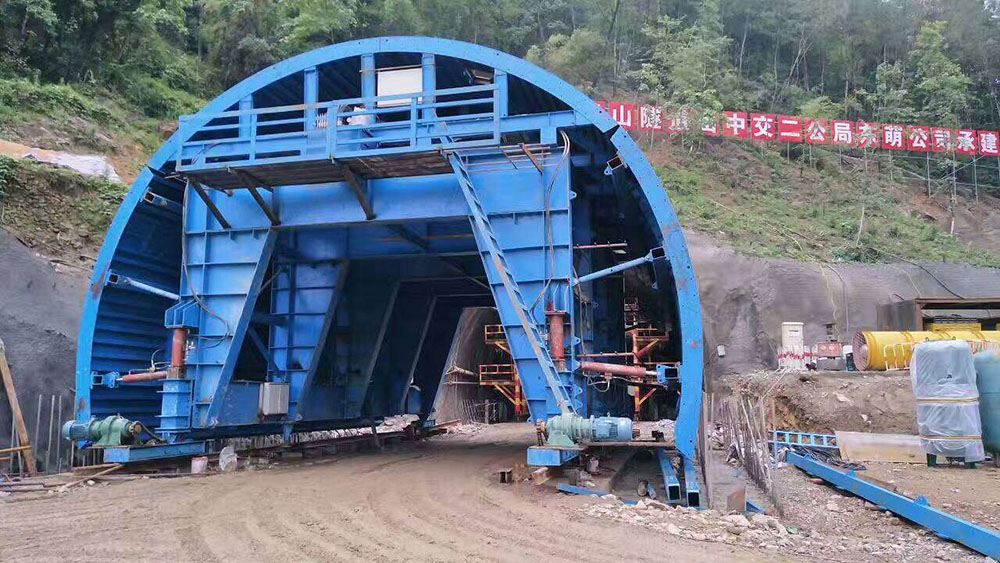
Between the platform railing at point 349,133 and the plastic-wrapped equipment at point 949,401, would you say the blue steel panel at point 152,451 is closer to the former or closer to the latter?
the platform railing at point 349,133

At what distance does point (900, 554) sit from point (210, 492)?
7.93 metres

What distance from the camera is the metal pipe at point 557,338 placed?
33.5 feet

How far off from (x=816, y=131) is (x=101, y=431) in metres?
31.7

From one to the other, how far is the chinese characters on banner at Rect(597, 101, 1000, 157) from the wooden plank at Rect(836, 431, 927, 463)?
20837 millimetres

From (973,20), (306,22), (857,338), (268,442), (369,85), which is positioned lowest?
(268,442)

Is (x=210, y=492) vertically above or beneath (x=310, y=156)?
beneath

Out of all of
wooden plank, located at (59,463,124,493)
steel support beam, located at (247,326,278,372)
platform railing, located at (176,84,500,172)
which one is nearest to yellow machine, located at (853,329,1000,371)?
platform railing, located at (176,84,500,172)

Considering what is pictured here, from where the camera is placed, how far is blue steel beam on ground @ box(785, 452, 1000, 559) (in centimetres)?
619

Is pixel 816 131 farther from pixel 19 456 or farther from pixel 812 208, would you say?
pixel 19 456

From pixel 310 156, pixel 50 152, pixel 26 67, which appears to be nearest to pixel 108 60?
pixel 26 67

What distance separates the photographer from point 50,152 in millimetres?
18312

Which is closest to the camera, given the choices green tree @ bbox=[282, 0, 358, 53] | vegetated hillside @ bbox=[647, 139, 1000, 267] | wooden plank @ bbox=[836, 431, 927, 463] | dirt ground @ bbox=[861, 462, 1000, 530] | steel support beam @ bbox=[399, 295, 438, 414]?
dirt ground @ bbox=[861, 462, 1000, 530]

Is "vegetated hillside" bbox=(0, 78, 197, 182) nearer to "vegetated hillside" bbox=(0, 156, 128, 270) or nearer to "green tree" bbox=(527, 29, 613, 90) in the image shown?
"vegetated hillside" bbox=(0, 156, 128, 270)

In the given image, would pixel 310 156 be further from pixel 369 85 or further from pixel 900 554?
pixel 900 554
